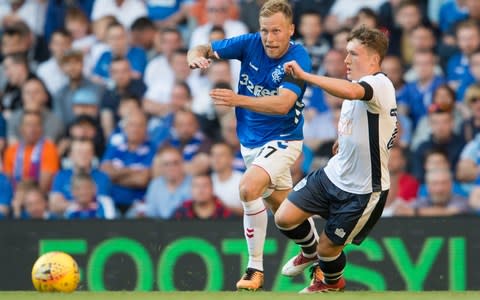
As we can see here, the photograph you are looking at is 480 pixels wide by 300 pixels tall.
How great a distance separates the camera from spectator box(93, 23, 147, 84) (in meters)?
14.4

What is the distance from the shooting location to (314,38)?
13.8 meters

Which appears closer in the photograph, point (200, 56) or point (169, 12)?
point (200, 56)

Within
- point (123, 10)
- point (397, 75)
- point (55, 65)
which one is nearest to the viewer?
point (397, 75)

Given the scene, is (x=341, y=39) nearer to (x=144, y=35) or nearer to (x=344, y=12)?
(x=344, y=12)

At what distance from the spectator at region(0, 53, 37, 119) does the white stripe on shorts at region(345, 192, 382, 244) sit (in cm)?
659

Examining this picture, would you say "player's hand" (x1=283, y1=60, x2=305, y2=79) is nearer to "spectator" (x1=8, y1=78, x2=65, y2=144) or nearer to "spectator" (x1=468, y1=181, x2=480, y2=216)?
"spectator" (x1=468, y1=181, x2=480, y2=216)

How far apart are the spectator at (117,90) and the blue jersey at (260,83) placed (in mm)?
4424

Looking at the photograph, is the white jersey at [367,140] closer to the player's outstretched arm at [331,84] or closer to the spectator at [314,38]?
the player's outstretched arm at [331,84]

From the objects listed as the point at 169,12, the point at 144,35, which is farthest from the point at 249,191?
the point at 169,12

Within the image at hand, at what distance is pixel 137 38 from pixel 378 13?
3.04 m

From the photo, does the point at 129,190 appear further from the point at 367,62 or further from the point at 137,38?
the point at 367,62

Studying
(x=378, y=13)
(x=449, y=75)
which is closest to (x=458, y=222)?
(x=449, y=75)

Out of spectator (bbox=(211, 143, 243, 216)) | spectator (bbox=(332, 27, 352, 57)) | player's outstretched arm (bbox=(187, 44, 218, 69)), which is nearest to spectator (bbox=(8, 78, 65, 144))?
spectator (bbox=(211, 143, 243, 216))

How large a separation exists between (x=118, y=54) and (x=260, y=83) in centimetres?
526
